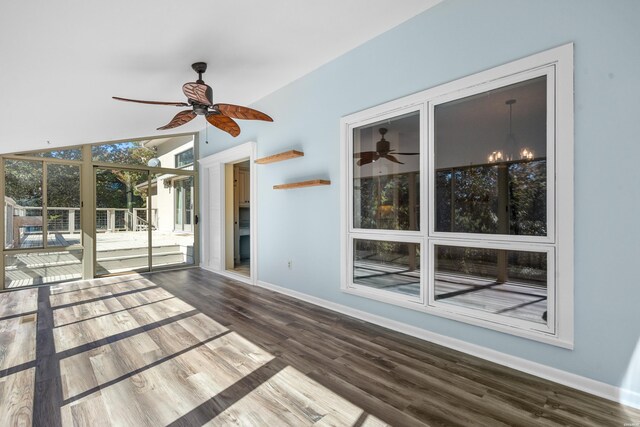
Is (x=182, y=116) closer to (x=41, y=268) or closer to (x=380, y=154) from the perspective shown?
(x=380, y=154)

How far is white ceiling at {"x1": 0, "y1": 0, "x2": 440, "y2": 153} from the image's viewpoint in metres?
2.27

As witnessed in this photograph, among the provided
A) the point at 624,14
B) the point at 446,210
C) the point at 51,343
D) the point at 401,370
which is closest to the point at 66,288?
the point at 51,343

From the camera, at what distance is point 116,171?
5.60 meters

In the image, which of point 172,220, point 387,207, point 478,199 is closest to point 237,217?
point 172,220

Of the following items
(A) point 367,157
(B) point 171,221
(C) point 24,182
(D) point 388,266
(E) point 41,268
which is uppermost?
(A) point 367,157

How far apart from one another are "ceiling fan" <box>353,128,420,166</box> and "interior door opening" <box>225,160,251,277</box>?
3.21 m

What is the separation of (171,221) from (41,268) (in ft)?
6.82

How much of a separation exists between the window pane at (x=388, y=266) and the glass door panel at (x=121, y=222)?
4485mm

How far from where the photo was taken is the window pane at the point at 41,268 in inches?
186

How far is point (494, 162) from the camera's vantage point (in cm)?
243

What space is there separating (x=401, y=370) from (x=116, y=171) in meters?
5.75

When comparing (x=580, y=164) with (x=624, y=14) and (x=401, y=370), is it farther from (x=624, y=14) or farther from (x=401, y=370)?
(x=401, y=370)

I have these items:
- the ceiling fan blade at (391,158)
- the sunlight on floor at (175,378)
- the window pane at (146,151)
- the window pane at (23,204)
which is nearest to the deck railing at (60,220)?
the window pane at (23,204)

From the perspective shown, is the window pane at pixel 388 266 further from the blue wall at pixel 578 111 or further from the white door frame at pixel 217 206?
the white door frame at pixel 217 206
